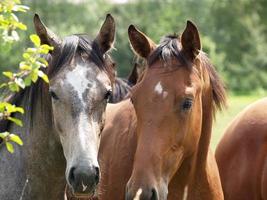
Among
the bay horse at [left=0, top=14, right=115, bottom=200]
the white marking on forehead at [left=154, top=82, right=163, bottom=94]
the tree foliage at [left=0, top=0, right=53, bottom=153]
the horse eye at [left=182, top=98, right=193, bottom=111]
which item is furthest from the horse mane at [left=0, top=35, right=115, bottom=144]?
the tree foliage at [left=0, top=0, right=53, bottom=153]

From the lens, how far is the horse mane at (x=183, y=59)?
4.98 meters

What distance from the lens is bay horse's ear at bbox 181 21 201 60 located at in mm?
4965

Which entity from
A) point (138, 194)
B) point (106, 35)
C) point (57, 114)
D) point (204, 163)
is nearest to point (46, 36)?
point (106, 35)

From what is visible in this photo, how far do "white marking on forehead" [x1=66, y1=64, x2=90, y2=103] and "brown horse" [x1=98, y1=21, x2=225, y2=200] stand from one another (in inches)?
20.0

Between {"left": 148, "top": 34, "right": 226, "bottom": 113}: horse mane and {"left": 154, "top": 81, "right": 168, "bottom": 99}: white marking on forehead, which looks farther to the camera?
{"left": 148, "top": 34, "right": 226, "bottom": 113}: horse mane

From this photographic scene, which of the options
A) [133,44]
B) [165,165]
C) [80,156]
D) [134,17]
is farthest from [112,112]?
[134,17]

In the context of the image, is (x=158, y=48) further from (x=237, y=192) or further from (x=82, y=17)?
(x=82, y=17)

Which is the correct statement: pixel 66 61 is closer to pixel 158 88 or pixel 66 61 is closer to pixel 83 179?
pixel 158 88

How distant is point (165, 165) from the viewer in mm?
4746

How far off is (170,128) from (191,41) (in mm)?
695

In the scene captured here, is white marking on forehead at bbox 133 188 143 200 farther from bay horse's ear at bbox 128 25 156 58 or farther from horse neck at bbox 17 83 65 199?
bay horse's ear at bbox 128 25 156 58

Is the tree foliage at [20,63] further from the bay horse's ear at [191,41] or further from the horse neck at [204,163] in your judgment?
the horse neck at [204,163]

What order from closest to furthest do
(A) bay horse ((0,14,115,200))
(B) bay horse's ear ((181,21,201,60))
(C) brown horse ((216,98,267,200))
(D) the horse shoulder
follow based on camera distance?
(A) bay horse ((0,14,115,200)), (B) bay horse's ear ((181,21,201,60)), (D) the horse shoulder, (C) brown horse ((216,98,267,200))

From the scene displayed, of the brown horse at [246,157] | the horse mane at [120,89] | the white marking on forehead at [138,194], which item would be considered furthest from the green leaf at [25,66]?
the horse mane at [120,89]
